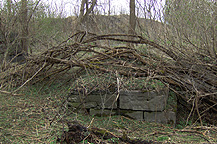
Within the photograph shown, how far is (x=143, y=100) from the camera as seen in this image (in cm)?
399

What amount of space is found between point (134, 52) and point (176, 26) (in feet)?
4.93

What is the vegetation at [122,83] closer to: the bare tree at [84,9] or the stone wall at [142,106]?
the stone wall at [142,106]

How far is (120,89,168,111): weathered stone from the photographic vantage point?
3.96 meters

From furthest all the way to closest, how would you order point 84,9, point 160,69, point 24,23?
point 84,9
point 24,23
point 160,69

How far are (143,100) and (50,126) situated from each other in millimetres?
1840

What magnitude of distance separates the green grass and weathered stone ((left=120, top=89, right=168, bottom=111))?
0.94 feet

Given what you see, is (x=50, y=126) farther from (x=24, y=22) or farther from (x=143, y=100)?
(x=24, y=22)

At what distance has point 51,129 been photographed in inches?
134

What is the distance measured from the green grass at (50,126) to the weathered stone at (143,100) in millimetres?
286

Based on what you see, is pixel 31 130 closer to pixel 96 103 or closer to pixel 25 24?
pixel 96 103

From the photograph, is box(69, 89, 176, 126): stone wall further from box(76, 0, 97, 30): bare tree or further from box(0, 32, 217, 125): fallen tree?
box(76, 0, 97, 30): bare tree

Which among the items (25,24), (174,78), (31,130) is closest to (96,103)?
(31,130)

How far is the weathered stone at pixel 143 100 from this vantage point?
3.96 meters

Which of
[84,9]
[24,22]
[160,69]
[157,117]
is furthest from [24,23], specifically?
[157,117]
